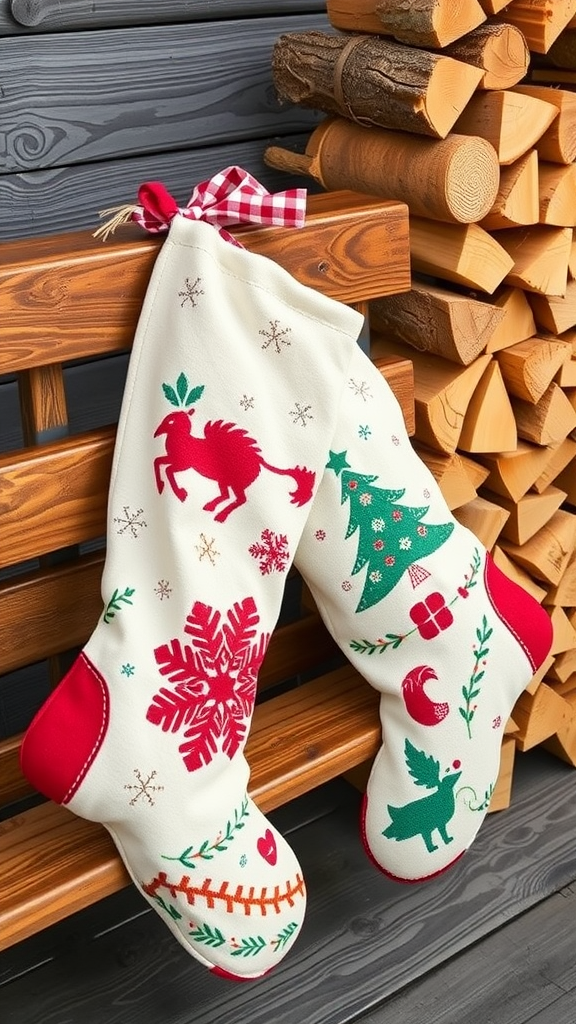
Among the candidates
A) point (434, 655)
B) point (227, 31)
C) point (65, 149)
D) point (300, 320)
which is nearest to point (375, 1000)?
point (434, 655)

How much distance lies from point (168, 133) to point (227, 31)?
16 centimetres

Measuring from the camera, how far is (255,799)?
125cm

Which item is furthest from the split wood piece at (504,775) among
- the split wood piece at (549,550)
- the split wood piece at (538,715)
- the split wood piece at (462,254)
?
the split wood piece at (462,254)

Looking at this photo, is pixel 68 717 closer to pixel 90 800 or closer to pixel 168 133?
pixel 90 800

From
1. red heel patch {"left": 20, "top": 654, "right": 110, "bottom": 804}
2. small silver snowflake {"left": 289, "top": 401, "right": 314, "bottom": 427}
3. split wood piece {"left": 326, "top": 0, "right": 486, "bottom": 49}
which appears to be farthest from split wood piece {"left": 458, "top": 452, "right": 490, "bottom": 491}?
red heel patch {"left": 20, "top": 654, "right": 110, "bottom": 804}

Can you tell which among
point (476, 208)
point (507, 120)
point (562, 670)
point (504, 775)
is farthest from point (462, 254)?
point (504, 775)

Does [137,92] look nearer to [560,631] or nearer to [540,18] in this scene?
[540,18]

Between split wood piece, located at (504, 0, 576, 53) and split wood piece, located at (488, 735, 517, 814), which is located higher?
split wood piece, located at (504, 0, 576, 53)

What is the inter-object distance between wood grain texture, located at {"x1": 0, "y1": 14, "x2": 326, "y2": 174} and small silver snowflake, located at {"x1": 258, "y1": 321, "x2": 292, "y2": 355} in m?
0.45

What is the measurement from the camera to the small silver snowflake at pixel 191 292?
1104mm

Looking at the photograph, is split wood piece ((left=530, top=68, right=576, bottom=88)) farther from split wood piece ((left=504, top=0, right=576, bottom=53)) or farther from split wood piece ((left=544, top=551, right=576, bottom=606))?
split wood piece ((left=544, top=551, right=576, bottom=606))

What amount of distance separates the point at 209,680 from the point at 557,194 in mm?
750

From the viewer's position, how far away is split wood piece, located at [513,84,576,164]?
A: 1.38m

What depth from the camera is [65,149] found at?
1.41 m
